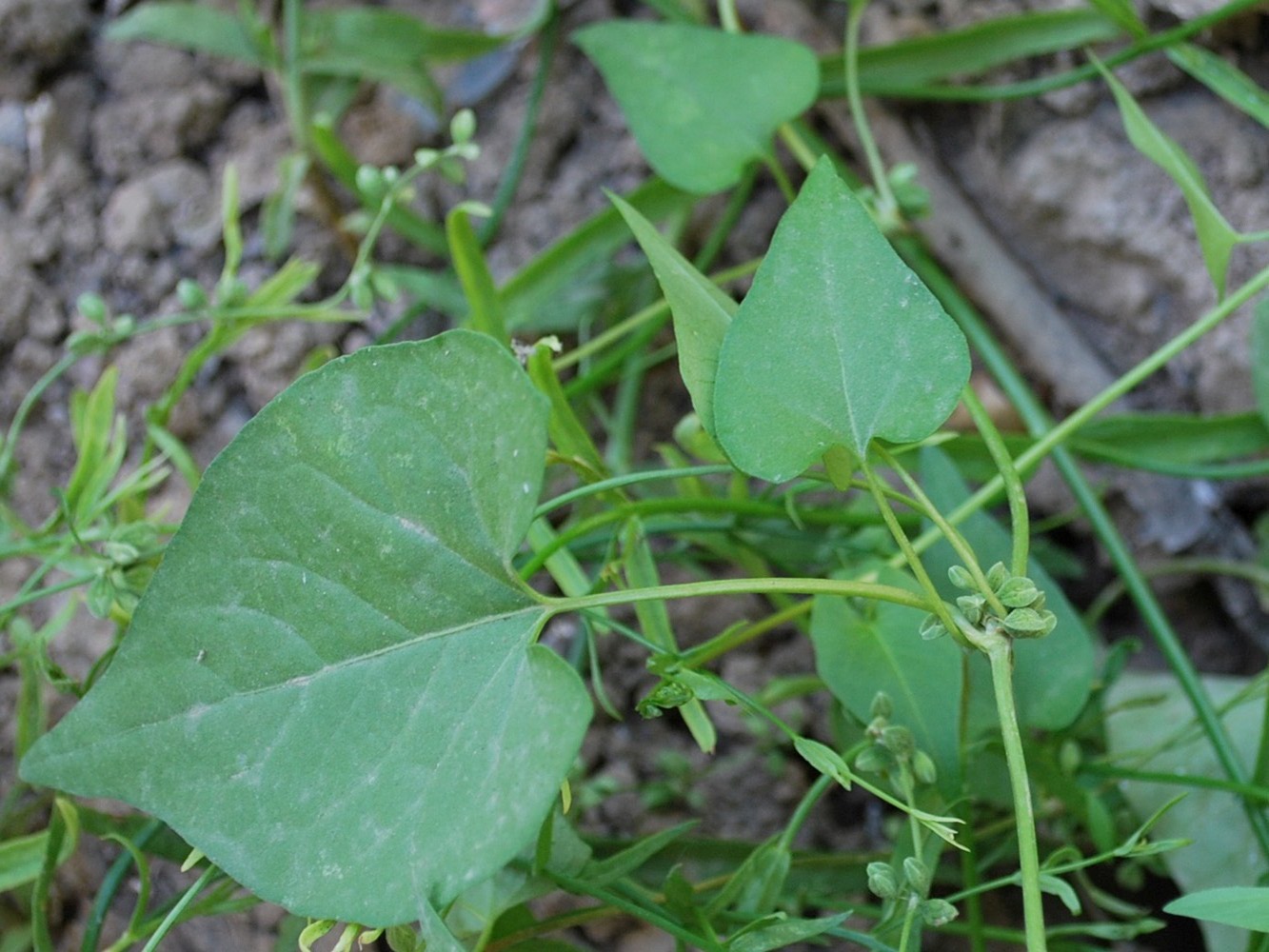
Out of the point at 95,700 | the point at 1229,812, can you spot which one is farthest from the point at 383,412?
the point at 1229,812

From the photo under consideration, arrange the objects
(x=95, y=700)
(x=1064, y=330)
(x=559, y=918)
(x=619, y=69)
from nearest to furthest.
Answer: (x=95, y=700)
(x=559, y=918)
(x=619, y=69)
(x=1064, y=330)

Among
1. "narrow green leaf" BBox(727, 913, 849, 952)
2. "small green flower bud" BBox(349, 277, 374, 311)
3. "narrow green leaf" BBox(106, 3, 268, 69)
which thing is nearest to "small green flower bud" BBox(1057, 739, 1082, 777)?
"narrow green leaf" BBox(727, 913, 849, 952)

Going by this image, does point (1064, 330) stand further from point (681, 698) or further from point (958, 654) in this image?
point (681, 698)

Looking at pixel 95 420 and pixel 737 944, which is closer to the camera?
pixel 737 944

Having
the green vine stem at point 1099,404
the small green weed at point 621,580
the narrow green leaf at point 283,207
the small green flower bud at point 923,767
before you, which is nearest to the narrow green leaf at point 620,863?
the small green weed at point 621,580

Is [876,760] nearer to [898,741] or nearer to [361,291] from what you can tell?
[898,741]

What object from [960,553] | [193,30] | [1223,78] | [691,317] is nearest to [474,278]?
[691,317]

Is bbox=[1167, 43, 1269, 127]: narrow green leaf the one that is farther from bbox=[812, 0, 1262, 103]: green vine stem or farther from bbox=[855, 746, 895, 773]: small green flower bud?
bbox=[855, 746, 895, 773]: small green flower bud
